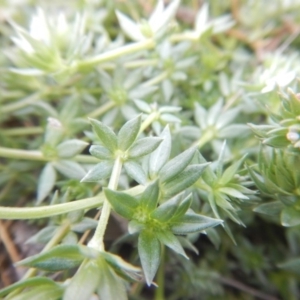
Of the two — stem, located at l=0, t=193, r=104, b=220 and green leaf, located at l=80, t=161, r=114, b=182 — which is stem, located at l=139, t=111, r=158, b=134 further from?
stem, located at l=0, t=193, r=104, b=220

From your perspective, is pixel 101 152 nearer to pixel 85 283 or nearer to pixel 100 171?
pixel 100 171

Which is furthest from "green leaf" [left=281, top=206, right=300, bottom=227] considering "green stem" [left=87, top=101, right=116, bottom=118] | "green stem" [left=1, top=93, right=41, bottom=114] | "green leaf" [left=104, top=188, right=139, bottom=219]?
"green stem" [left=1, top=93, right=41, bottom=114]

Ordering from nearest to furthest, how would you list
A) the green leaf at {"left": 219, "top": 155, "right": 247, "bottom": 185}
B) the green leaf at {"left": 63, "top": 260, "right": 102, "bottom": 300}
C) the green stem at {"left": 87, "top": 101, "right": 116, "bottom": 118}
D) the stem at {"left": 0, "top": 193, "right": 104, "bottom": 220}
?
the green leaf at {"left": 63, "top": 260, "right": 102, "bottom": 300} < the stem at {"left": 0, "top": 193, "right": 104, "bottom": 220} < the green leaf at {"left": 219, "top": 155, "right": 247, "bottom": 185} < the green stem at {"left": 87, "top": 101, "right": 116, "bottom": 118}

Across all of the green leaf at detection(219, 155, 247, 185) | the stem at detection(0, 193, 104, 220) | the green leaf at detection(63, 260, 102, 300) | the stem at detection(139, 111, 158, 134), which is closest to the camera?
the green leaf at detection(63, 260, 102, 300)

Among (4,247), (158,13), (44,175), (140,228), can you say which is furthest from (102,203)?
(158,13)

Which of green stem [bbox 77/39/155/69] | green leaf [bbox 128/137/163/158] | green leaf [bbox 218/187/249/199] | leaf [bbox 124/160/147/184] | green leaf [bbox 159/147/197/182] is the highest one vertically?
green stem [bbox 77/39/155/69]

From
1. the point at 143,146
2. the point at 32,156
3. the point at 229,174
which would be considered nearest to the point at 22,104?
the point at 32,156
